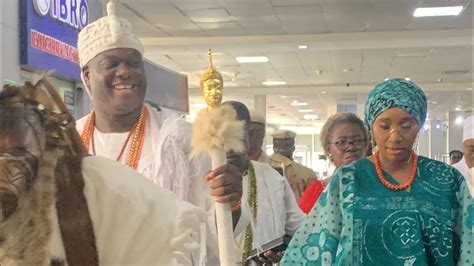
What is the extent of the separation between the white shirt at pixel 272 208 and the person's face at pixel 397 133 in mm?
1145

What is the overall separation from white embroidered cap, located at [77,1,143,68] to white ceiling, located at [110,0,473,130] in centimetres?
698

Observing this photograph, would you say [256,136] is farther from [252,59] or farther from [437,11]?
[252,59]

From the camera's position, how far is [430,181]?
2.38 meters

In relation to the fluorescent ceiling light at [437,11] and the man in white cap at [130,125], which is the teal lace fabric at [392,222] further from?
the fluorescent ceiling light at [437,11]

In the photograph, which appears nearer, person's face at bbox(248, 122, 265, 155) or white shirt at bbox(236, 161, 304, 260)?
white shirt at bbox(236, 161, 304, 260)

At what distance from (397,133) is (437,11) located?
8338mm

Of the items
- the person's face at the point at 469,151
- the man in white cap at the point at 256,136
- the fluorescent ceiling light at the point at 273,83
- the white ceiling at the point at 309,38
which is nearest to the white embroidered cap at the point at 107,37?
the man in white cap at the point at 256,136

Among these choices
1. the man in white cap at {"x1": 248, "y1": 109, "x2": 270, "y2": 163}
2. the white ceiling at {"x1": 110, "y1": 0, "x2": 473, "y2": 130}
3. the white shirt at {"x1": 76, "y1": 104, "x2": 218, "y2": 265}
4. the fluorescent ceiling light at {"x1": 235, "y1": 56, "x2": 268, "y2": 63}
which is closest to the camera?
the white shirt at {"x1": 76, "y1": 104, "x2": 218, "y2": 265}

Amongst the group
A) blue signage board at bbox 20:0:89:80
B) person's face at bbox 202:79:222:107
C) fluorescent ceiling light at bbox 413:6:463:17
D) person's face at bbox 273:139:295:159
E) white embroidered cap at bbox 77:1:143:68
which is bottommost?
person's face at bbox 273:139:295:159

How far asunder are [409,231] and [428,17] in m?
8.96

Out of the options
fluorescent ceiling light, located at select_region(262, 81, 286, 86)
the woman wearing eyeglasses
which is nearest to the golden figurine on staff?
the woman wearing eyeglasses

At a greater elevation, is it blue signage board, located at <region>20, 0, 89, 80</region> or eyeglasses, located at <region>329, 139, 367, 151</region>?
blue signage board, located at <region>20, 0, 89, 80</region>

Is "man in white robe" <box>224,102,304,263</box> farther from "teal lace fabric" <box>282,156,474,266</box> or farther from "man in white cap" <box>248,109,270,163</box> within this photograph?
"teal lace fabric" <box>282,156,474,266</box>

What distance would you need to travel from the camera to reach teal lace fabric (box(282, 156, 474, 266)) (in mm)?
2287
